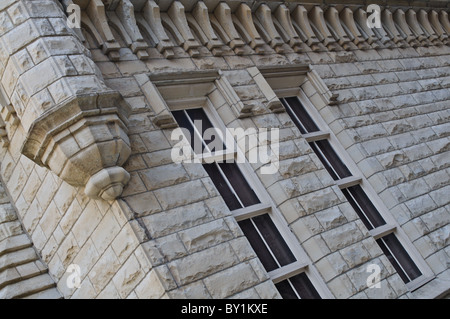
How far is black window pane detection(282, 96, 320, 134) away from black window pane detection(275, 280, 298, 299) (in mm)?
2442

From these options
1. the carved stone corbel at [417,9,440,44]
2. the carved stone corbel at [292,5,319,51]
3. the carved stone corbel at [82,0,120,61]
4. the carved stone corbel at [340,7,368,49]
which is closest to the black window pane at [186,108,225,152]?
the carved stone corbel at [82,0,120,61]

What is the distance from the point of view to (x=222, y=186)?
5297 millimetres

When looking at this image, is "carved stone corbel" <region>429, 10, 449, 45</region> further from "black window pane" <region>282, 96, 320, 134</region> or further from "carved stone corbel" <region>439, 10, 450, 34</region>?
"black window pane" <region>282, 96, 320, 134</region>

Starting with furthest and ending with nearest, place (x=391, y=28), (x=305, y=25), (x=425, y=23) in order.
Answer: (x=425, y=23)
(x=391, y=28)
(x=305, y=25)

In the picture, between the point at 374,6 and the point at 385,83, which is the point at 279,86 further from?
the point at 374,6

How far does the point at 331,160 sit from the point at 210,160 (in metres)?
2.03

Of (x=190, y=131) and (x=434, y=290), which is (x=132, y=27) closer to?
(x=190, y=131)

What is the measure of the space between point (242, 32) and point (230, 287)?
3.75m

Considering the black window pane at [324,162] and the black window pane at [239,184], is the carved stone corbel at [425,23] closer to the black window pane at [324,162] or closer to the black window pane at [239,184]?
the black window pane at [324,162]

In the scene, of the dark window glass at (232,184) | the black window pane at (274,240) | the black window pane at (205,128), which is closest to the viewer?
the black window pane at (274,240)

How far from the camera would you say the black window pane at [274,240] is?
5.15m

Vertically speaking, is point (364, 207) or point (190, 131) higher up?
point (190, 131)

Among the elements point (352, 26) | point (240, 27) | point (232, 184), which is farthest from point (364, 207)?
point (352, 26)

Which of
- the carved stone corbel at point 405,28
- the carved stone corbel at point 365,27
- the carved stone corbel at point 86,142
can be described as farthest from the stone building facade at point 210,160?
the carved stone corbel at point 405,28
